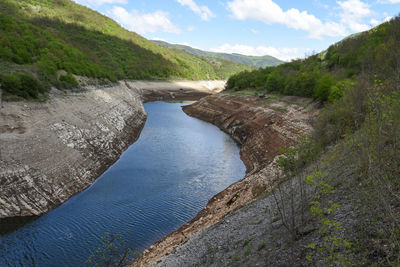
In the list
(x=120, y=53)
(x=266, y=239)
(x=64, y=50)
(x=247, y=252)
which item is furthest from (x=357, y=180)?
(x=120, y=53)

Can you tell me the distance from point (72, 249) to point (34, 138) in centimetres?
1227

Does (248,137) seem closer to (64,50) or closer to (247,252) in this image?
(247,252)

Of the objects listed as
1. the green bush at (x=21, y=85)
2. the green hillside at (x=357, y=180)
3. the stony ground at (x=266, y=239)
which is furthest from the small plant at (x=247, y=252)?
the green bush at (x=21, y=85)

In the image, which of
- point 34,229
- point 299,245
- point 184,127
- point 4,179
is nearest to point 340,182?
point 299,245

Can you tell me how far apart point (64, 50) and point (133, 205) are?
4492cm

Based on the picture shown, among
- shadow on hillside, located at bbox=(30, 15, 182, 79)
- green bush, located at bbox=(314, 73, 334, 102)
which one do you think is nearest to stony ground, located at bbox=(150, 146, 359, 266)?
green bush, located at bbox=(314, 73, 334, 102)

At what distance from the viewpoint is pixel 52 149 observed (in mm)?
23422

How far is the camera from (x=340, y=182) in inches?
474

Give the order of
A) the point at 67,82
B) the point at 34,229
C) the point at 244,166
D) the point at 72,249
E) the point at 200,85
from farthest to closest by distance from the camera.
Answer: the point at 200,85 < the point at 67,82 < the point at 244,166 < the point at 34,229 < the point at 72,249

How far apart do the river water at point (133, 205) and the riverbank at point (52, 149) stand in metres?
1.33

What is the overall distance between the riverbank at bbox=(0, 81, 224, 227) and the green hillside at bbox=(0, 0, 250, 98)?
347cm

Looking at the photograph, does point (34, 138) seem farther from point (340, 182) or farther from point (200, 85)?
point (200, 85)

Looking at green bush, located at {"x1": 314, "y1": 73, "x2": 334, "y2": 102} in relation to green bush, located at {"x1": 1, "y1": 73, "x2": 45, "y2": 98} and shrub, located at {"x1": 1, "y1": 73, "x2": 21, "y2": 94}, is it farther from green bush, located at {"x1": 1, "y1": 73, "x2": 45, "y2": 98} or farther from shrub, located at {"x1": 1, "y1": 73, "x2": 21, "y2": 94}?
shrub, located at {"x1": 1, "y1": 73, "x2": 21, "y2": 94}

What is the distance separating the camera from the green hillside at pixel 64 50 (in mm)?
31094
